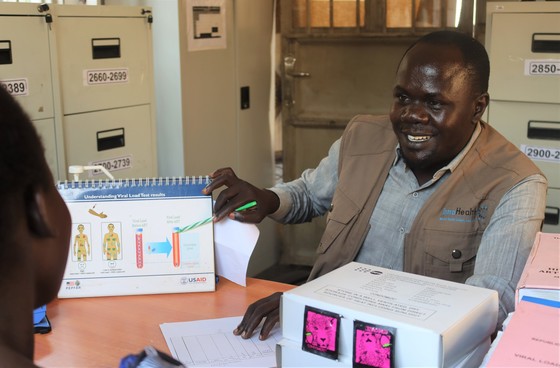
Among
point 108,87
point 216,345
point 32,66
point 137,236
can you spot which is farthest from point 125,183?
point 108,87

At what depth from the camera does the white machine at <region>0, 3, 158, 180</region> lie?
219 centimetres

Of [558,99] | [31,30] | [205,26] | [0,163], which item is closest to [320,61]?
[205,26]

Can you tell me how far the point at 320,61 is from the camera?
3.88 meters

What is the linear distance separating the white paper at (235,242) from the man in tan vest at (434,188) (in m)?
0.03

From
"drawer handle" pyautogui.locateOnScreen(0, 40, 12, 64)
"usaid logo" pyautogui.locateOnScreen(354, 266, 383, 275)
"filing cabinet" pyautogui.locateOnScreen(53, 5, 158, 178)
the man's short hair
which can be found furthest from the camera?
"filing cabinet" pyautogui.locateOnScreen(53, 5, 158, 178)

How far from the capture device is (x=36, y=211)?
0.77 meters

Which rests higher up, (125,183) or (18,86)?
(18,86)

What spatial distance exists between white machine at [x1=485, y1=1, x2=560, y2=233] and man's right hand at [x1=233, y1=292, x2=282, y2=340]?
1.77 meters

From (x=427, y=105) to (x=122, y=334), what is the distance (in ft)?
2.96

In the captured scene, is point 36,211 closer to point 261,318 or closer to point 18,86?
point 261,318

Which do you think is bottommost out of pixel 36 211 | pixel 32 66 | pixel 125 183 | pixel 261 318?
pixel 261 318

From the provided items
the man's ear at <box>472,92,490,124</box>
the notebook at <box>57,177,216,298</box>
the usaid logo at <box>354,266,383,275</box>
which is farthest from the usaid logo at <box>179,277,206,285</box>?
the man's ear at <box>472,92,490,124</box>

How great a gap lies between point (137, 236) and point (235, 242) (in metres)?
0.23

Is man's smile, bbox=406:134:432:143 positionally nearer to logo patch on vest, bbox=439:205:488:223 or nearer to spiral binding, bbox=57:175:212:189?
logo patch on vest, bbox=439:205:488:223
